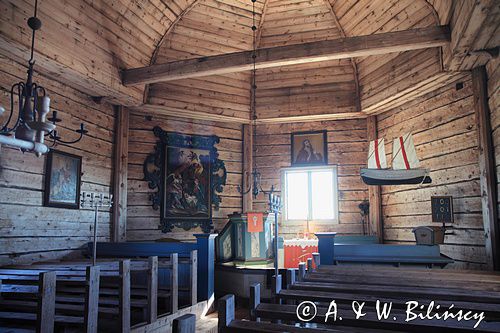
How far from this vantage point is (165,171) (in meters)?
8.59

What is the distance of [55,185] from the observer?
6457 millimetres

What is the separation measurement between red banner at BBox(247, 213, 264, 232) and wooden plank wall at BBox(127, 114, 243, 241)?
6.30 ft

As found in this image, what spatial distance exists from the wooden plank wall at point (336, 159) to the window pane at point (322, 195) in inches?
8.9

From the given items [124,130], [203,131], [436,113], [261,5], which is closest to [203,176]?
[203,131]

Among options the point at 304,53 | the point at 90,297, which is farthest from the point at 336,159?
the point at 90,297

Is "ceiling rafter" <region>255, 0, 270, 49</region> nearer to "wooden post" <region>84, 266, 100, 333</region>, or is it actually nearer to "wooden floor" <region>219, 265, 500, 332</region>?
"wooden floor" <region>219, 265, 500, 332</region>

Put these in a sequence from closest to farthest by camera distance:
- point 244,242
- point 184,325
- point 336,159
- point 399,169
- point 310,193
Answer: point 184,325, point 399,169, point 244,242, point 336,159, point 310,193

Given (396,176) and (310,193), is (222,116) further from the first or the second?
(396,176)

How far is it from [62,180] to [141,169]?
1968 mm

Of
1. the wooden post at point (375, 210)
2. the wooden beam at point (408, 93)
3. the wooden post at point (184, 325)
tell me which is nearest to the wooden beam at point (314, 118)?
the wooden beam at point (408, 93)

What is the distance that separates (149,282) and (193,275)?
4.12 feet

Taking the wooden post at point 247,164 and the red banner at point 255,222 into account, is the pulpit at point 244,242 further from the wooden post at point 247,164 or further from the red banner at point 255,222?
the wooden post at point 247,164

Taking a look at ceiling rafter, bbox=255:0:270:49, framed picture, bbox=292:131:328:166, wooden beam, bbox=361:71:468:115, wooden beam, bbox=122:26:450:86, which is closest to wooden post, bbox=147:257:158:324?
wooden beam, bbox=122:26:450:86

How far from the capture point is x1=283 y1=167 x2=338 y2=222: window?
905 cm
